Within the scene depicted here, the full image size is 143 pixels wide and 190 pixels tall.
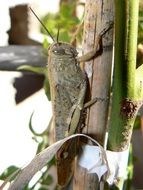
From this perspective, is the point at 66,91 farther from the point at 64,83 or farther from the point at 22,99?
the point at 22,99

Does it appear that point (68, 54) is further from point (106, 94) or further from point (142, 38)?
point (142, 38)

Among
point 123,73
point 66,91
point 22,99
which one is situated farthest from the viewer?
point 22,99

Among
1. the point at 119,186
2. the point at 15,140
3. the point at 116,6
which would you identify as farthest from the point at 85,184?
the point at 15,140

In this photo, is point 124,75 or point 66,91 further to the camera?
point 66,91

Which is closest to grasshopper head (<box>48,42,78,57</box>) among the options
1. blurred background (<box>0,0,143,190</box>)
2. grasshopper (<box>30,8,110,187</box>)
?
grasshopper (<box>30,8,110,187</box>)

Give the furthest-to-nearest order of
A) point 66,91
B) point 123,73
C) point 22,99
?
point 22,99 → point 66,91 → point 123,73

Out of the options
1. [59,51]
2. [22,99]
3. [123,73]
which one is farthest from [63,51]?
[22,99]

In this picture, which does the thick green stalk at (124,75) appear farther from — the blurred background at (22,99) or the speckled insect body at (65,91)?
the blurred background at (22,99)
